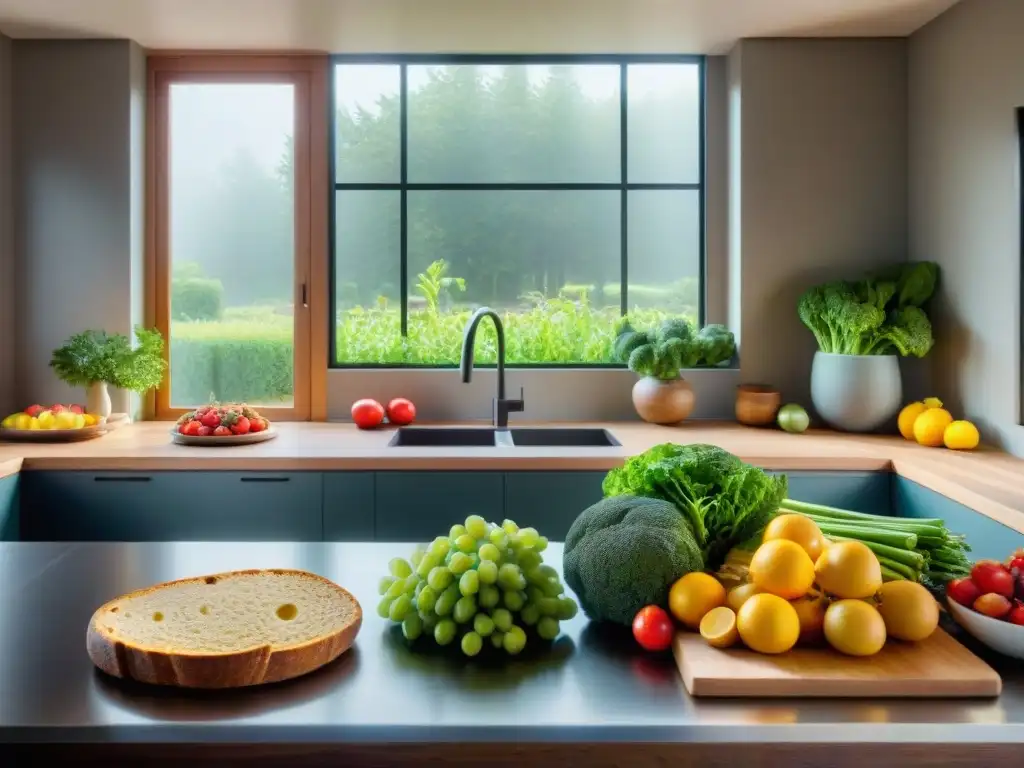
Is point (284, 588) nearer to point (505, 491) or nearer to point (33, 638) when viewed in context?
point (33, 638)

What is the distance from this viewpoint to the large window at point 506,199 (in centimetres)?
368

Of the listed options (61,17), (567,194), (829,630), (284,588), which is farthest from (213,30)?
(829,630)

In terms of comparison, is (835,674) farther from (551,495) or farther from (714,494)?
(551,495)

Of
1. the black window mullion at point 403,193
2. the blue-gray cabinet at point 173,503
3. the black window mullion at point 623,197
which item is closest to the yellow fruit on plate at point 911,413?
the black window mullion at point 623,197

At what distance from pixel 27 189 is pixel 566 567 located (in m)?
3.13

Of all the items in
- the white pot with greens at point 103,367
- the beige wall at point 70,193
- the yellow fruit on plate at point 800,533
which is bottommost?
the yellow fruit on plate at point 800,533

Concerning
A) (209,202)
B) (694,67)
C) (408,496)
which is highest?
(694,67)

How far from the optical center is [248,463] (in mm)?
2762

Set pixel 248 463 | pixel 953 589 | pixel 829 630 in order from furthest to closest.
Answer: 1. pixel 248 463
2. pixel 953 589
3. pixel 829 630

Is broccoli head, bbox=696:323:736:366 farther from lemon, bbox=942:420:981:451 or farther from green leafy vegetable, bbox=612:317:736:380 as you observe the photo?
lemon, bbox=942:420:981:451

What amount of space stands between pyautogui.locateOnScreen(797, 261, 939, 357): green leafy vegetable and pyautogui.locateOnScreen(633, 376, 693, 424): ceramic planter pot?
1.79ft

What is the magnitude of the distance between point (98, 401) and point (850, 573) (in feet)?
9.55

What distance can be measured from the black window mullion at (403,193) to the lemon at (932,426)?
6.43ft

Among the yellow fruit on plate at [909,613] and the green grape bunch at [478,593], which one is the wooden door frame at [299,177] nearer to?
the green grape bunch at [478,593]
